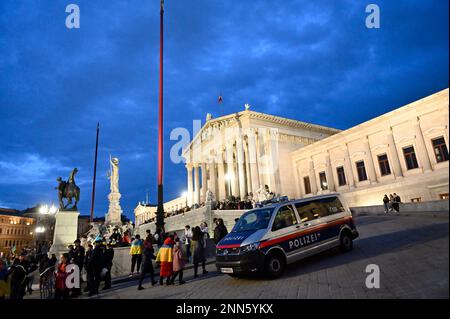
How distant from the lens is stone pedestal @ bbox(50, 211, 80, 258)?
16031 mm

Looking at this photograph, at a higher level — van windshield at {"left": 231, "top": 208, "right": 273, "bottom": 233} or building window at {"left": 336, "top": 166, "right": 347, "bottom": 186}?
building window at {"left": 336, "top": 166, "right": 347, "bottom": 186}

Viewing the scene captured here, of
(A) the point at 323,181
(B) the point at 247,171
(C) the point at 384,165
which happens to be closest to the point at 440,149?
(C) the point at 384,165

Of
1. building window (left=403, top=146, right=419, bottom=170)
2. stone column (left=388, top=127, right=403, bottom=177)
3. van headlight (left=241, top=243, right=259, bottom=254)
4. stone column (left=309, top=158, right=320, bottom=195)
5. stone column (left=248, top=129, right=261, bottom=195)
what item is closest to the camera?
van headlight (left=241, top=243, right=259, bottom=254)

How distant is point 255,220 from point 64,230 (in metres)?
14.3

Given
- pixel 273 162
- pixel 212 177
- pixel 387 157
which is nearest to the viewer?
pixel 387 157

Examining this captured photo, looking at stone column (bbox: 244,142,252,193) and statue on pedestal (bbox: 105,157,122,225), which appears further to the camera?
stone column (bbox: 244,142,252,193)

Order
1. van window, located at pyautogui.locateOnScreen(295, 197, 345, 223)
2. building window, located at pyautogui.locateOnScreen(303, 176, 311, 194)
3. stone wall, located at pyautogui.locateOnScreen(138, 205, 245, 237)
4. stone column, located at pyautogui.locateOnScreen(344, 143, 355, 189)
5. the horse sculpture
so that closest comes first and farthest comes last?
van window, located at pyautogui.locateOnScreen(295, 197, 345, 223) < the horse sculpture < stone wall, located at pyautogui.locateOnScreen(138, 205, 245, 237) < stone column, located at pyautogui.locateOnScreen(344, 143, 355, 189) < building window, located at pyautogui.locateOnScreen(303, 176, 311, 194)

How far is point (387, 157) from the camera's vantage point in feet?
92.3

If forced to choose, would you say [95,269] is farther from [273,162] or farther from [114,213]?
[273,162]

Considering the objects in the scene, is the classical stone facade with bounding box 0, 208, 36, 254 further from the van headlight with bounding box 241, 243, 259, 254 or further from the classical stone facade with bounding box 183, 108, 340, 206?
the van headlight with bounding box 241, 243, 259, 254

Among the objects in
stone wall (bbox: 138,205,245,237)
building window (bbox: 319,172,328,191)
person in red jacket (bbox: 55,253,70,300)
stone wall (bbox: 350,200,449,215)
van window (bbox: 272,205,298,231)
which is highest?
building window (bbox: 319,172,328,191)

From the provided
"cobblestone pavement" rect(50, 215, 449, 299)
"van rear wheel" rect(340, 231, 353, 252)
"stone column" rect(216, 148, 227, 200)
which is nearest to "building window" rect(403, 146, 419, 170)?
"cobblestone pavement" rect(50, 215, 449, 299)
